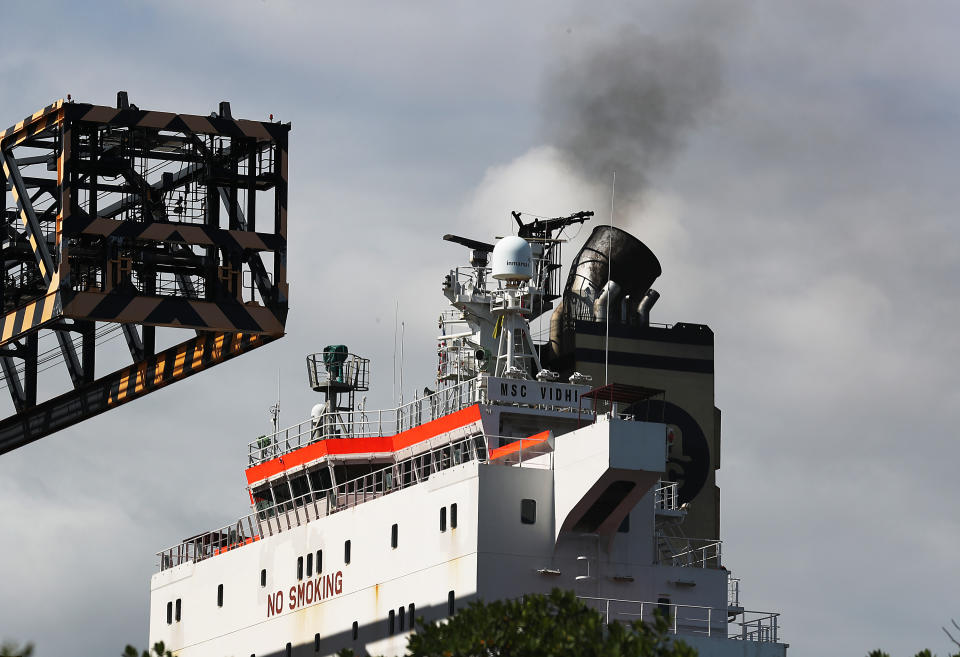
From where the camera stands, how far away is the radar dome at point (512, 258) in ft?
159

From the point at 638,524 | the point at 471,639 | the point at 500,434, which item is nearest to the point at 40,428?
the point at 500,434

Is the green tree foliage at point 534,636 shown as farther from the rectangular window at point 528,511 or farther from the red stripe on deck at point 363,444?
the red stripe on deck at point 363,444

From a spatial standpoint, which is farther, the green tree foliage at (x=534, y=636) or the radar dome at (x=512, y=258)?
the radar dome at (x=512, y=258)

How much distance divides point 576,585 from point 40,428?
12.7 m

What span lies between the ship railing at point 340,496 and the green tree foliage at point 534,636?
40.7 feet

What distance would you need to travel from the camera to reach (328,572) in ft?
155

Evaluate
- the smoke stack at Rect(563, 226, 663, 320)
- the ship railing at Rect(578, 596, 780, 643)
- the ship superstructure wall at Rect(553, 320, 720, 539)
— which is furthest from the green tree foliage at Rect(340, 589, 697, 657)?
the ship superstructure wall at Rect(553, 320, 720, 539)

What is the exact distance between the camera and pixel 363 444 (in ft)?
160

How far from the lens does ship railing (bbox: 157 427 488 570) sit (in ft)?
149

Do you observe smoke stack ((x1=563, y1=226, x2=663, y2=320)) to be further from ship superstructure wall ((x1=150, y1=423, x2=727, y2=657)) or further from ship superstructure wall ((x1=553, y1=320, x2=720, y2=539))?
ship superstructure wall ((x1=150, y1=423, x2=727, y2=657))

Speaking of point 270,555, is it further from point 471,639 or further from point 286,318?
point 471,639

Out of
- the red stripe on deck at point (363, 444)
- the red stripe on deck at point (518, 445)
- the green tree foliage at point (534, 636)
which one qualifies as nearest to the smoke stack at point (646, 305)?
the red stripe on deck at point (363, 444)

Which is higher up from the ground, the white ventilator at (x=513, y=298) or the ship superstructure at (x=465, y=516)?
the white ventilator at (x=513, y=298)

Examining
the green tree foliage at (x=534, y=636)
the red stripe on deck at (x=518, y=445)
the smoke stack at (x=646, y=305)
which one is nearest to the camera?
the green tree foliage at (x=534, y=636)
